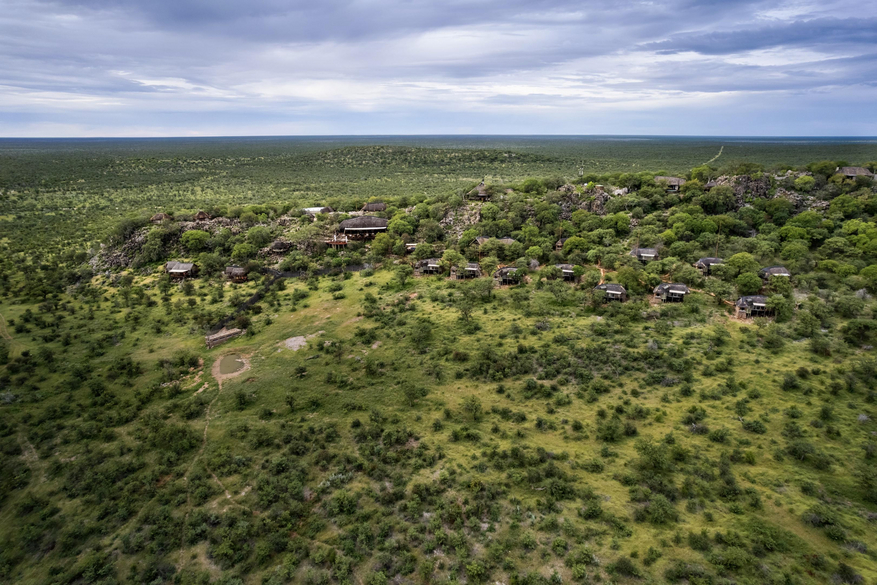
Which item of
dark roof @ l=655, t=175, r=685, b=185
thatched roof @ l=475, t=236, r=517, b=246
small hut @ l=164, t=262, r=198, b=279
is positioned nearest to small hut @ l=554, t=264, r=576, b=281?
thatched roof @ l=475, t=236, r=517, b=246

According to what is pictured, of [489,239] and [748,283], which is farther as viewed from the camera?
[489,239]

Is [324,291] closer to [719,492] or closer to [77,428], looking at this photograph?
[77,428]

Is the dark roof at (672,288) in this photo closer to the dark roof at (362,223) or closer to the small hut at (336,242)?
the dark roof at (362,223)

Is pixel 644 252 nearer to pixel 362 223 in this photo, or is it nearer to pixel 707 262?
pixel 707 262

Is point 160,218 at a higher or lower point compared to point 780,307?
higher

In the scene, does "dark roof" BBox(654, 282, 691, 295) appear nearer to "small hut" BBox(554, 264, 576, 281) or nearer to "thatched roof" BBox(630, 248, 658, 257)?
"thatched roof" BBox(630, 248, 658, 257)

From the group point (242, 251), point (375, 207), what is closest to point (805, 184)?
point (375, 207)

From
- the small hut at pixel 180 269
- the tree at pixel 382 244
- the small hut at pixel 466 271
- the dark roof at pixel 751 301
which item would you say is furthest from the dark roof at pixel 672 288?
the small hut at pixel 180 269
